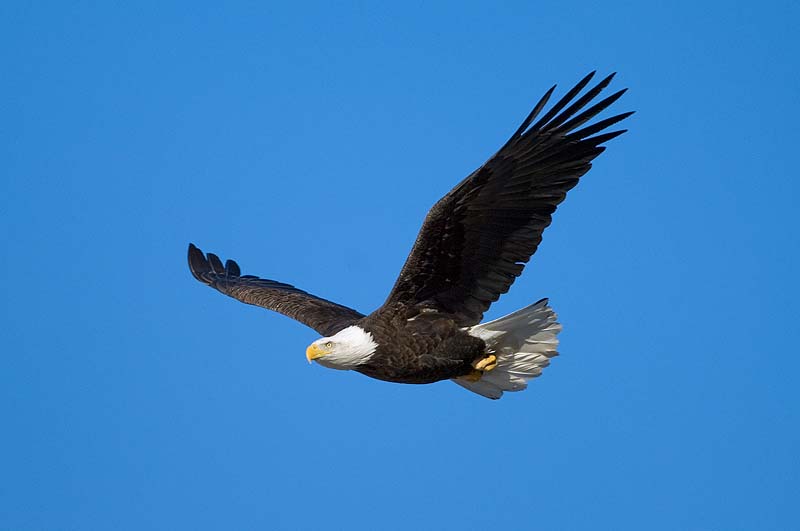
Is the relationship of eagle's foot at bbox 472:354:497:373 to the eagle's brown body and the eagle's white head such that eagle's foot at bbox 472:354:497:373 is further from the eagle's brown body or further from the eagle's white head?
the eagle's white head

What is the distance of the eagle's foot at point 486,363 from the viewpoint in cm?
829

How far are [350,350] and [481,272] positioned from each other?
1058mm

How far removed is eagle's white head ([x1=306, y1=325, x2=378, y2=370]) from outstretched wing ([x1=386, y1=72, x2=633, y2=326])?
1.18ft

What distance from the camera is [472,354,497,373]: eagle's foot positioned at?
829cm

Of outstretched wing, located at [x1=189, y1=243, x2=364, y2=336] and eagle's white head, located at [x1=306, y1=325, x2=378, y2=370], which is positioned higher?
outstretched wing, located at [x1=189, y1=243, x2=364, y2=336]

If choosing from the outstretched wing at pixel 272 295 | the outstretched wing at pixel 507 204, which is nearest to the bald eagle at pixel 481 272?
the outstretched wing at pixel 507 204

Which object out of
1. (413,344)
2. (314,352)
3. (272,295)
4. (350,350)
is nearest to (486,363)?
(413,344)

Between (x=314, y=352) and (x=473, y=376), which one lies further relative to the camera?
(x=473, y=376)

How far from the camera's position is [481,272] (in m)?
7.93

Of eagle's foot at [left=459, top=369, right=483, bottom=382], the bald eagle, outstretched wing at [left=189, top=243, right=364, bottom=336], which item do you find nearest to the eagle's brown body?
the bald eagle

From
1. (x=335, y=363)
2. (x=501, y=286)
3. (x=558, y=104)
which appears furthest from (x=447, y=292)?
(x=558, y=104)

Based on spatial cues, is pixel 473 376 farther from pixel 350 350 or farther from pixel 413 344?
pixel 350 350

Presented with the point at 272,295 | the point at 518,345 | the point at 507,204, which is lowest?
the point at 518,345

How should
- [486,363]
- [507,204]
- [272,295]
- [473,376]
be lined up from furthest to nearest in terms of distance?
[272,295] → [473,376] → [486,363] → [507,204]
